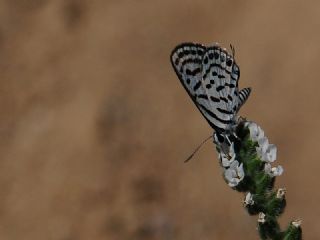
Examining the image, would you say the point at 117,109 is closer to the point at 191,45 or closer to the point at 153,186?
the point at 153,186

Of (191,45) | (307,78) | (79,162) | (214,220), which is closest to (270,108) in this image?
(307,78)

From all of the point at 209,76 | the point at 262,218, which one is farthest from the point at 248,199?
the point at 209,76

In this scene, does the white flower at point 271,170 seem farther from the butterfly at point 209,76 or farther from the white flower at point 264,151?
the butterfly at point 209,76

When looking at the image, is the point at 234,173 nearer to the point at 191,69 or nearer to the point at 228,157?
the point at 228,157

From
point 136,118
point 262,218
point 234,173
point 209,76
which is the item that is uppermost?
point 136,118

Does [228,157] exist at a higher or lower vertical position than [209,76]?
lower

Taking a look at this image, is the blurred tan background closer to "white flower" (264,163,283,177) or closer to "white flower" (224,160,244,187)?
"white flower" (264,163,283,177)

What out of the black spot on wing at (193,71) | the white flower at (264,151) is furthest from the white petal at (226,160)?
the black spot on wing at (193,71)

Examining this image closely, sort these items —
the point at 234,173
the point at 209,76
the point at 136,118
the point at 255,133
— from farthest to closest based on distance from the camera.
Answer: the point at 136,118 < the point at 209,76 < the point at 255,133 < the point at 234,173

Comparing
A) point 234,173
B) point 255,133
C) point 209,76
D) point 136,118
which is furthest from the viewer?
point 136,118
